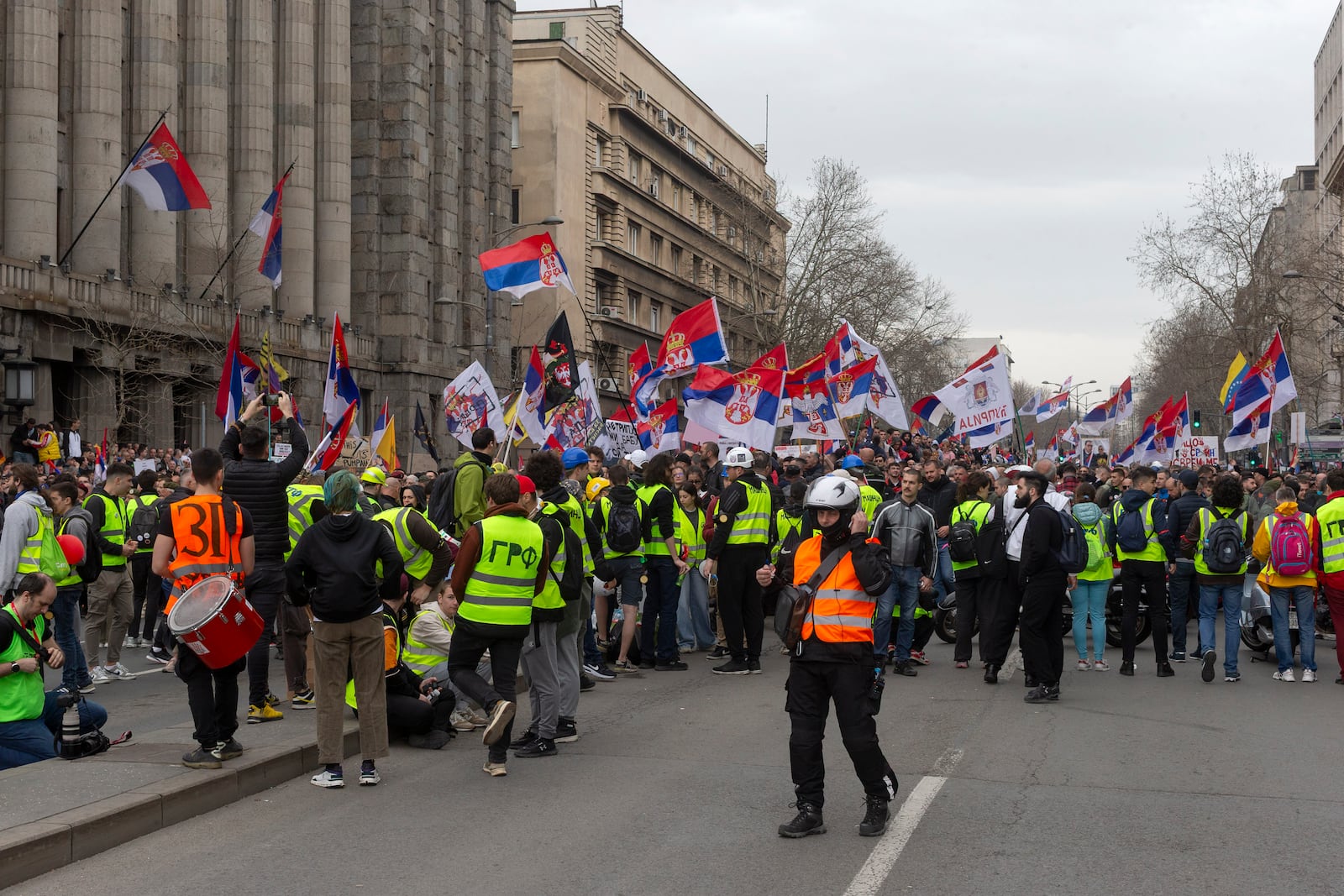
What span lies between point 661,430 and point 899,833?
1480 cm

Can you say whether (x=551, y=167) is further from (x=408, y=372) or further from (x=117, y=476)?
(x=117, y=476)

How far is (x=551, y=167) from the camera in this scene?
188ft

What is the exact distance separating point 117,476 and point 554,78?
1846 inches

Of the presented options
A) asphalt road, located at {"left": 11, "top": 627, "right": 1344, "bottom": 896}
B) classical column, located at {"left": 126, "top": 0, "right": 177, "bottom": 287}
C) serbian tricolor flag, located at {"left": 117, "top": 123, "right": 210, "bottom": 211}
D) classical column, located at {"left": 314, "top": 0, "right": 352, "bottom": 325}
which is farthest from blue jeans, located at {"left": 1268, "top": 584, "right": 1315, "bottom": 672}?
classical column, located at {"left": 314, "top": 0, "right": 352, "bottom": 325}

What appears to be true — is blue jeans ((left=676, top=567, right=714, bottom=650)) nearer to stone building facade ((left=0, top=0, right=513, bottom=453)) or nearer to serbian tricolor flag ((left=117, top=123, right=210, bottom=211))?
serbian tricolor flag ((left=117, top=123, right=210, bottom=211))

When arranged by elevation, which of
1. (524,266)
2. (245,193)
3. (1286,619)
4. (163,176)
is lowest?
(1286,619)

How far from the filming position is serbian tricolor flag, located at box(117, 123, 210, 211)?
20.7 m

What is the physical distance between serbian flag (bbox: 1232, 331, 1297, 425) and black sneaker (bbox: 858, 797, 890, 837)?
61.5ft

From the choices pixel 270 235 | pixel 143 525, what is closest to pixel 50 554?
pixel 143 525

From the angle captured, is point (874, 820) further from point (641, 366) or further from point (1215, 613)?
point (641, 366)

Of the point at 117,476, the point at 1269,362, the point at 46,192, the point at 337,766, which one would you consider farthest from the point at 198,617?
the point at 46,192

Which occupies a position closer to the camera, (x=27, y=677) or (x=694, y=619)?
(x=27, y=677)

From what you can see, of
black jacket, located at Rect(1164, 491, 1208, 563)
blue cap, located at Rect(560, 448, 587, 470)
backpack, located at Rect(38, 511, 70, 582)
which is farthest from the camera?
black jacket, located at Rect(1164, 491, 1208, 563)

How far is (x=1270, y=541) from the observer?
12.4 m
